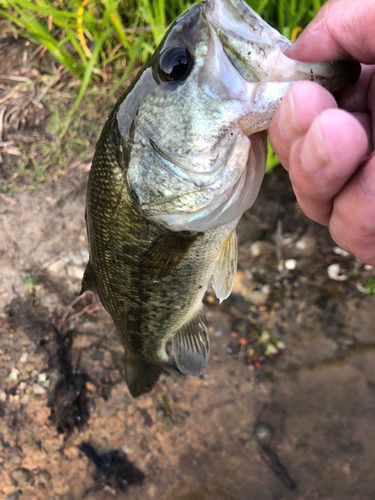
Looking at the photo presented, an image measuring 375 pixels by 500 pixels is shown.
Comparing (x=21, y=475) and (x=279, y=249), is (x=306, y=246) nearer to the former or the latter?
(x=279, y=249)

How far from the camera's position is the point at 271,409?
2.21 metres

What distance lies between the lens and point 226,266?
4.71 feet

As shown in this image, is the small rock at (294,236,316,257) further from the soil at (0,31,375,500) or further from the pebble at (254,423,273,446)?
the pebble at (254,423,273,446)

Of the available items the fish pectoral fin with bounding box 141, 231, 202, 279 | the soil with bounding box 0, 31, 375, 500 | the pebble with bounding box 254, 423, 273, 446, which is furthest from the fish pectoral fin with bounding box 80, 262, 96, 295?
the pebble with bounding box 254, 423, 273, 446

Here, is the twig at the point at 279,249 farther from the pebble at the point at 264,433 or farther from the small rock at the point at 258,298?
the pebble at the point at 264,433

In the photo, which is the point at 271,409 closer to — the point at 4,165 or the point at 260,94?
the point at 260,94

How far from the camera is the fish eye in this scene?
940 mm

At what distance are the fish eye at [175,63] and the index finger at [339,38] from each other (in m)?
0.33

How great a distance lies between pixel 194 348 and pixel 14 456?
4.44 feet

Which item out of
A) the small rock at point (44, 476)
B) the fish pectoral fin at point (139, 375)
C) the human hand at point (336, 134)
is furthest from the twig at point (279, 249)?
the small rock at point (44, 476)

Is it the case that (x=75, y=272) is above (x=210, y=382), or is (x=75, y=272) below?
above

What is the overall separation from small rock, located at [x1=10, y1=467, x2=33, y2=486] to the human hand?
2250 mm

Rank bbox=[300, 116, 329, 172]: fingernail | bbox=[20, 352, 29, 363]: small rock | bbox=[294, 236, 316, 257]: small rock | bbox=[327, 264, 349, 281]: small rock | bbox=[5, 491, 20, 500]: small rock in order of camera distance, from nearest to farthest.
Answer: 1. bbox=[300, 116, 329, 172]: fingernail
2. bbox=[5, 491, 20, 500]: small rock
3. bbox=[20, 352, 29, 363]: small rock
4. bbox=[327, 264, 349, 281]: small rock
5. bbox=[294, 236, 316, 257]: small rock

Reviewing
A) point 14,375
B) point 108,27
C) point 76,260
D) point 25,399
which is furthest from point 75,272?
point 108,27
